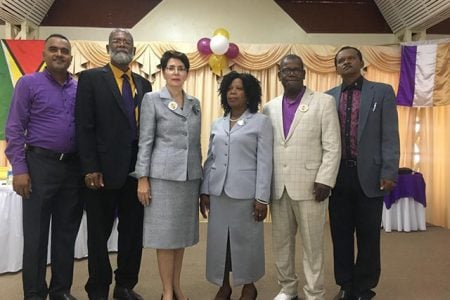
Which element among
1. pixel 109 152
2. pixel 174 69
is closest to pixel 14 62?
pixel 109 152

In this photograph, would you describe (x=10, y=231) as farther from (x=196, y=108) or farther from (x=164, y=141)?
(x=196, y=108)

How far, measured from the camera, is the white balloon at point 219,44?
5.14 meters

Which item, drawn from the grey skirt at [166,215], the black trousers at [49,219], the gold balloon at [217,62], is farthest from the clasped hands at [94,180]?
the gold balloon at [217,62]

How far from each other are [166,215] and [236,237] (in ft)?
1.49

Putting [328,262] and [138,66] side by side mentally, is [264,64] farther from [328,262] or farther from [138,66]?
[328,262]

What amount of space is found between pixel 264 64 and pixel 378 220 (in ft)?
11.5

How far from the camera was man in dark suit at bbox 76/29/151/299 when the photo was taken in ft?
7.50

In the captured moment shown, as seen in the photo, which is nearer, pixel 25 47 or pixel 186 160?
pixel 186 160

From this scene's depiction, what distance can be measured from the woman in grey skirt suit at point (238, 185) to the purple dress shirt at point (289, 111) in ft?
0.37

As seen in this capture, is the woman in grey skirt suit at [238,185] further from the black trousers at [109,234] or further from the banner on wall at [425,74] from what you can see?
the banner on wall at [425,74]

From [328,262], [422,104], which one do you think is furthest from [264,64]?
[328,262]

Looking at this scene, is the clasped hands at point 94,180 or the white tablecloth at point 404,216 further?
the white tablecloth at point 404,216

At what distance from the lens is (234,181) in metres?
2.31

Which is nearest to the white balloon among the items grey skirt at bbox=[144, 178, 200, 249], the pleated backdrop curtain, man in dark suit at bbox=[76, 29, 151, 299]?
the pleated backdrop curtain
